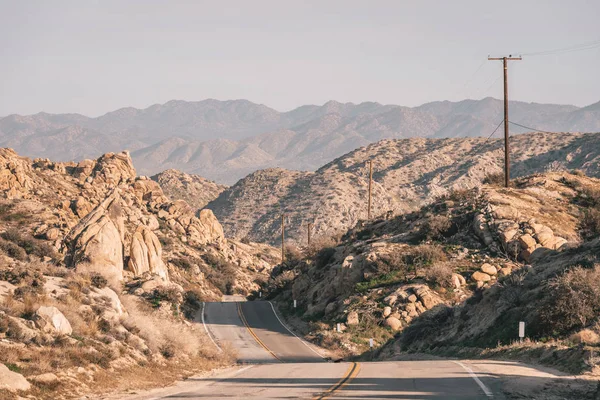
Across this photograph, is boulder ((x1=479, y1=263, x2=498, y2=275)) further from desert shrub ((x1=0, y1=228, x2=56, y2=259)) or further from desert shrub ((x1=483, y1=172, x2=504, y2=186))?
desert shrub ((x1=0, y1=228, x2=56, y2=259))

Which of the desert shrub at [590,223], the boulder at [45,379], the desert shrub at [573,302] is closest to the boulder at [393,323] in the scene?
the desert shrub at [590,223]

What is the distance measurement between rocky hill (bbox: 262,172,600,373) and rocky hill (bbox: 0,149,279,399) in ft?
32.0

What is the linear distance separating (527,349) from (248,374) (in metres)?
9.19

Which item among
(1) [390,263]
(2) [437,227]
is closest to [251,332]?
(1) [390,263]

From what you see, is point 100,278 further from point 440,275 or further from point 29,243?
point 29,243

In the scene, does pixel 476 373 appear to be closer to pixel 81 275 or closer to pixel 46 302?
pixel 46 302

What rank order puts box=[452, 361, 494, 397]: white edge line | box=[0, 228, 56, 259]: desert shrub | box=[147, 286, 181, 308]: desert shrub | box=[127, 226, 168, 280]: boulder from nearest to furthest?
box=[452, 361, 494, 397]: white edge line < box=[147, 286, 181, 308]: desert shrub < box=[0, 228, 56, 259]: desert shrub < box=[127, 226, 168, 280]: boulder

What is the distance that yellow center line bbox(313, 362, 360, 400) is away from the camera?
49.3 feet

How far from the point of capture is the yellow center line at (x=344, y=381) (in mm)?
15031

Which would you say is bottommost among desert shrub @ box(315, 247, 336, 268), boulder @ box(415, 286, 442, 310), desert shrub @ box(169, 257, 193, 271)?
desert shrub @ box(169, 257, 193, 271)

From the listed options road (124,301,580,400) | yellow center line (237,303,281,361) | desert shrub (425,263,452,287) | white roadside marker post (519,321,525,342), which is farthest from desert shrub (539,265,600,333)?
yellow center line (237,303,281,361)

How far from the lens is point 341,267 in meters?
46.2

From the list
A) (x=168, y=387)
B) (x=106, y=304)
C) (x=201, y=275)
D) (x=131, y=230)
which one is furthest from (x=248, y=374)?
(x=201, y=275)

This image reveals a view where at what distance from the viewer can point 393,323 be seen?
36.7m
